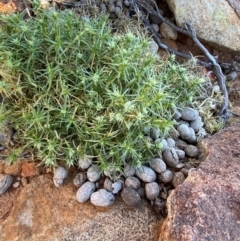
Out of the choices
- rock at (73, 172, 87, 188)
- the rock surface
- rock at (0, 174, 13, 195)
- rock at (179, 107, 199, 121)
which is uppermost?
the rock surface

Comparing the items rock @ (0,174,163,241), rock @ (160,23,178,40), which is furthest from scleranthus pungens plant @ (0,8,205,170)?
rock @ (160,23,178,40)

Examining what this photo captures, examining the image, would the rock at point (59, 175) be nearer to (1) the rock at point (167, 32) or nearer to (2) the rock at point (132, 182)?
(2) the rock at point (132, 182)

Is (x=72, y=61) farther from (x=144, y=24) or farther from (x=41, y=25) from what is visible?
(x=144, y=24)

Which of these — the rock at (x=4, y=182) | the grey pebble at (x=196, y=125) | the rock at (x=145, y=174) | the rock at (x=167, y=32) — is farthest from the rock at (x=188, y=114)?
the rock at (x=4, y=182)

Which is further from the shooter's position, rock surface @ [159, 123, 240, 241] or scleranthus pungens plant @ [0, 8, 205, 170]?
scleranthus pungens plant @ [0, 8, 205, 170]

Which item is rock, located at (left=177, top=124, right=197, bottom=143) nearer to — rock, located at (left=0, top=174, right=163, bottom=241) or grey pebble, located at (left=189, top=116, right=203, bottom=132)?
grey pebble, located at (left=189, top=116, right=203, bottom=132)

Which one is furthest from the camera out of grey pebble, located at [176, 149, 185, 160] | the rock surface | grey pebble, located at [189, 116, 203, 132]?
grey pebble, located at [189, 116, 203, 132]

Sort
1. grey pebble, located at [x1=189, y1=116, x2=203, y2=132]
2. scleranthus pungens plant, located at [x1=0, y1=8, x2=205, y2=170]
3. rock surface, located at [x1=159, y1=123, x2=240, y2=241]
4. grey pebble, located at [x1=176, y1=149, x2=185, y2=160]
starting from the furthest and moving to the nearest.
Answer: grey pebble, located at [x1=189, y1=116, x2=203, y2=132]
grey pebble, located at [x1=176, y1=149, x2=185, y2=160]
scleranthus pungens plant, located at [x1=0, y1=8, x2=205, y2=170]
rock surface, located at [x1=159, y1=123, x2=240, y2=241]

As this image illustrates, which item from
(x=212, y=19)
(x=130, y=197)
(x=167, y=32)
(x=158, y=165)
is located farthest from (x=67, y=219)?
(x=212, y=19)
